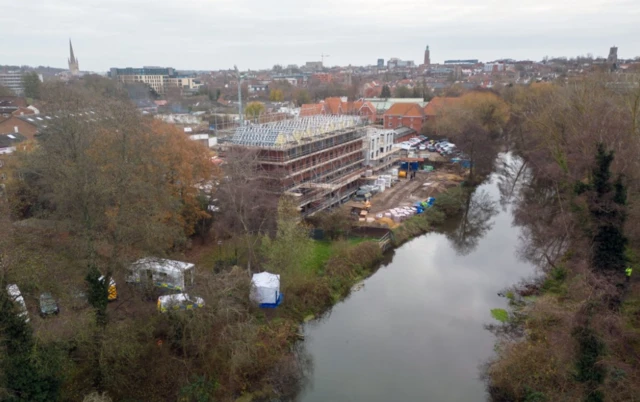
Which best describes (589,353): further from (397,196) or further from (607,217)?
(397,196)

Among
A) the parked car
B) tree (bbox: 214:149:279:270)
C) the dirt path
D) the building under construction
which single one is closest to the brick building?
the dirt path

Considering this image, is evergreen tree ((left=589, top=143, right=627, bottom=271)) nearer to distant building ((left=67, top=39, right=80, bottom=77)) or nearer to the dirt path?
the dirt path

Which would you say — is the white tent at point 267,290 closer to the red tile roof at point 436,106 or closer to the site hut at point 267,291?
the site hut at point 267,291

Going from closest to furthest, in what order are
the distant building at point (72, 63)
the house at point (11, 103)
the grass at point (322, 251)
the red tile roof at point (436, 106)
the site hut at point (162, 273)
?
the site hut at point (162, 273) → the grass at point (322, 251) → the house at point (11, 103) → the red tile roof at point (436, 106) → the distant building at point (72, 63)

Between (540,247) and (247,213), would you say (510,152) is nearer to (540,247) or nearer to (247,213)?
(540,247)

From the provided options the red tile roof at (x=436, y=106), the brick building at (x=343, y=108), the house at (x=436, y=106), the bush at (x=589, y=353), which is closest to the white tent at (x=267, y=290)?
the bush at (x=589, y=353)

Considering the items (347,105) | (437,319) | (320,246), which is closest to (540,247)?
A: (437,319)

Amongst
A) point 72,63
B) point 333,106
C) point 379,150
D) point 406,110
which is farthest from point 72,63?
point 379,150
